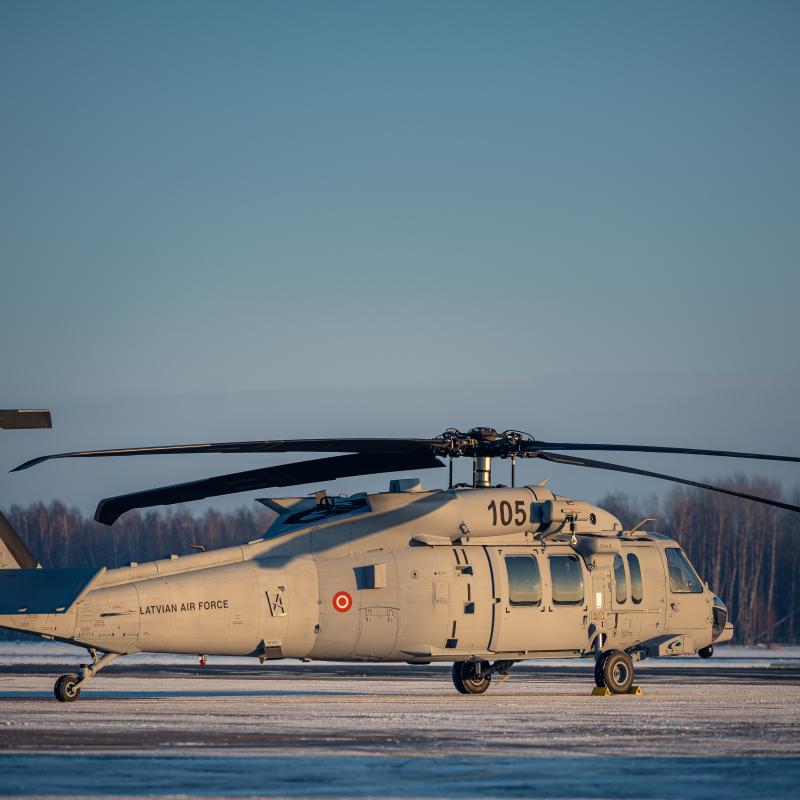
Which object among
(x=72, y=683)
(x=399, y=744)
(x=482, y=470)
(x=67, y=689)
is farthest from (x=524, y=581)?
(x=399, y=744)

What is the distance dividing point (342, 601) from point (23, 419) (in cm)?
671

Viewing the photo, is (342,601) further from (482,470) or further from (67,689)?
(67,689)

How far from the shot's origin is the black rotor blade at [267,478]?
82.4 ft

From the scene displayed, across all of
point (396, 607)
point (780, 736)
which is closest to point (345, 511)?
point (396, 607)

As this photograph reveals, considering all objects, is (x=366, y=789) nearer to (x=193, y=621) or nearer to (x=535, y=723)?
(x=535, y=723)

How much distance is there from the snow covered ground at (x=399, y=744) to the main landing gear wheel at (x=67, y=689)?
27 centimetres

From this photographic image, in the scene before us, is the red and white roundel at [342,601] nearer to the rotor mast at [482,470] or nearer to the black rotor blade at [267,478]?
the black rotor blade at [267,478]

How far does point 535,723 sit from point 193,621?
664cm

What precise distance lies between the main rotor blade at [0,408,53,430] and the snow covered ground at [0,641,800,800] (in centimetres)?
450

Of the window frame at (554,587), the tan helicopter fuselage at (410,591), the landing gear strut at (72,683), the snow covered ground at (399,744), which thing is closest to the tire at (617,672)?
the tan helicopter fuselage at (410,591)

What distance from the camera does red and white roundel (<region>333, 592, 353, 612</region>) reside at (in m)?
25.0

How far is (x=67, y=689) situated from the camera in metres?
22.9

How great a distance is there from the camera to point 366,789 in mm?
12656

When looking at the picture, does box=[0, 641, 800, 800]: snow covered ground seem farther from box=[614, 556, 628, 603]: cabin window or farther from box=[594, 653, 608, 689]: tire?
box=[614, 556, 628, 603]: cabin window
